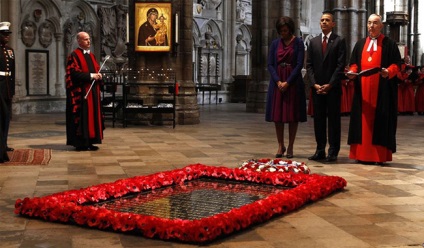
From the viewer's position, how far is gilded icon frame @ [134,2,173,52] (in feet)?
47.8

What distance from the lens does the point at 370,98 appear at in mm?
8391

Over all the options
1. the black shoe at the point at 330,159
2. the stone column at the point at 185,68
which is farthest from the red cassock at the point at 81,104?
the stone column at the point at 185,68

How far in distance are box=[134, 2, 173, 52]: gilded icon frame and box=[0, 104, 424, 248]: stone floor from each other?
1.99 meters

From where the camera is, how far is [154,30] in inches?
575

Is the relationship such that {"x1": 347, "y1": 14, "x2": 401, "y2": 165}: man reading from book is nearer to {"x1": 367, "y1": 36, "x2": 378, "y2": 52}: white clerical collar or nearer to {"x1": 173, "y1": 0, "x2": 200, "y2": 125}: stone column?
{"x1": 367, "y1": 36, "x2": 378, "y2": 52}: white clerical collar

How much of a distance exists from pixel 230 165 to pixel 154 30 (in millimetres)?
7243

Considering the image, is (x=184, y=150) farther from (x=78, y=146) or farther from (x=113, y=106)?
(x=113, y=106)

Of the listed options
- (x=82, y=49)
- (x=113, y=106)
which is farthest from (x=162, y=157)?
(x=113, y=106)

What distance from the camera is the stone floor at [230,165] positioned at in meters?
4.40

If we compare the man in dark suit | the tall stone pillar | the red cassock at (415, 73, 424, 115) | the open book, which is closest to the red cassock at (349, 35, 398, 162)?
the open book

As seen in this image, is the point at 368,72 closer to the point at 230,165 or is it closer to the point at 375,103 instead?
the point at 375,103

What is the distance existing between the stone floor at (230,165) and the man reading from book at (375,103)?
9.7 inches

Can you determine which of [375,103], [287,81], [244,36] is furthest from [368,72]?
[244,36]

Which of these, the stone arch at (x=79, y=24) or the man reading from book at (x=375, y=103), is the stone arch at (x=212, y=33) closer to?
the stone arch at (x=79, y=24)
